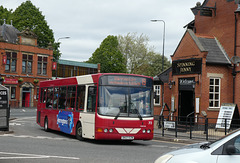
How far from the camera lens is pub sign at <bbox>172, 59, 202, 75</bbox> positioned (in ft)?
78.3

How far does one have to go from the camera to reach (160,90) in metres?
31.2

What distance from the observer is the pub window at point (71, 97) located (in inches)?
685

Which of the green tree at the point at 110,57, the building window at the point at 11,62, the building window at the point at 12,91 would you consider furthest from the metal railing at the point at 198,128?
the green tree at the point at 110,57

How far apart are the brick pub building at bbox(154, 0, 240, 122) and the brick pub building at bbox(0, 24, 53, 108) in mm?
35169

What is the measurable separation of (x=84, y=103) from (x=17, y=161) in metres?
6.44

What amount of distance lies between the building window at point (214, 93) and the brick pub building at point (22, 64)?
3751 cm

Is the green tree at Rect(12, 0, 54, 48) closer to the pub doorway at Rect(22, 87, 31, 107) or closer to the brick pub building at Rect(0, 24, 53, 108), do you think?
the brick pub building at Rect(0, 24, 53, 108)

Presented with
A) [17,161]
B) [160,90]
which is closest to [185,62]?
[160,90]

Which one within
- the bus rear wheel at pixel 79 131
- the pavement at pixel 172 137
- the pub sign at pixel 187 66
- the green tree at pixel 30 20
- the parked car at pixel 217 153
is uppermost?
the green tree at pixel 30 20

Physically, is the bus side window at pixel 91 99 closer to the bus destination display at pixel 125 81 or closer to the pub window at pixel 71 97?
the bus destination display at pixel 125 81

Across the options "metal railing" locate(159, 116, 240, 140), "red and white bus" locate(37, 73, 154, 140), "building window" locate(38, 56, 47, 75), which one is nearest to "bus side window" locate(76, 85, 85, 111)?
"red and white bus" locate(37, 73, 154, 140)

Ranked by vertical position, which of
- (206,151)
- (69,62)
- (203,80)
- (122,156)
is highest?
(69,62)

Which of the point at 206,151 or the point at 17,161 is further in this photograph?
the point at 17,161

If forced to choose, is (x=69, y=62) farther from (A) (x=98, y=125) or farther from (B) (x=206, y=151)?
(B) (x=206, y=151)
